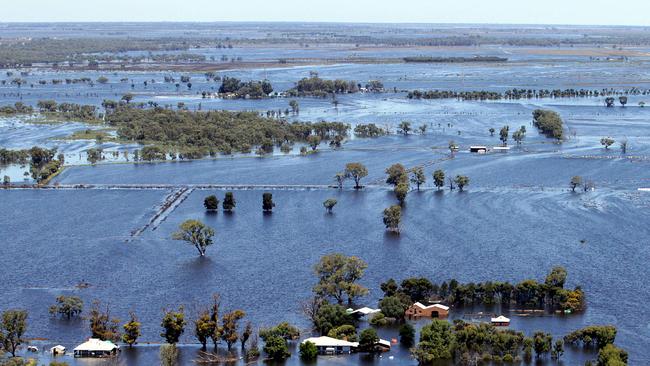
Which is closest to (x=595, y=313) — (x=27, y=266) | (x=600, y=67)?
(x=27, y=266)

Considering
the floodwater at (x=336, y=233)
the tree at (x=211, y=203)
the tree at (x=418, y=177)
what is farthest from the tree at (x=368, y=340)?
the tree at (x=418, y=177)

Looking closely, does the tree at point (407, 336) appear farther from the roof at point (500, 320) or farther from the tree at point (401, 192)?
the tree at point (401, 192)

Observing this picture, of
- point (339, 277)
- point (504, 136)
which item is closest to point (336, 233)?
point (339, 277)

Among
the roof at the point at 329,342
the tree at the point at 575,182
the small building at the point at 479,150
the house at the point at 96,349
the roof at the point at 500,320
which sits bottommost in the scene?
the house at the point at 96,349

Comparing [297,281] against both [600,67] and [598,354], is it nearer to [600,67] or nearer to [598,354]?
[598,354]

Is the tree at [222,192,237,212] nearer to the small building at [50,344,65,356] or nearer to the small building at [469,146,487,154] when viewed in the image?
the small building at [50,344,65,356]

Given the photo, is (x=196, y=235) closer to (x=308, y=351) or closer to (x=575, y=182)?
(x=308, y=351)

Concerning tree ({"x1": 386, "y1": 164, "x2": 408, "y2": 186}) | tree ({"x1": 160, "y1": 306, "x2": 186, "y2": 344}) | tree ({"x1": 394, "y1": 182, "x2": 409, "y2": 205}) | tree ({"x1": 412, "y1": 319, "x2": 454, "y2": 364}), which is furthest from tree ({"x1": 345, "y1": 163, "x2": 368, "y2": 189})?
tree ({"x1": 412, "y1": 319, "x2": 454, "y2": 364})
